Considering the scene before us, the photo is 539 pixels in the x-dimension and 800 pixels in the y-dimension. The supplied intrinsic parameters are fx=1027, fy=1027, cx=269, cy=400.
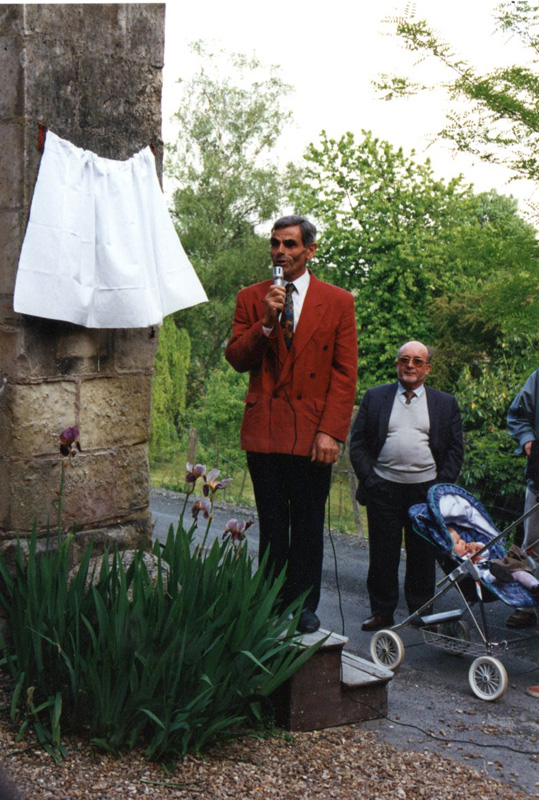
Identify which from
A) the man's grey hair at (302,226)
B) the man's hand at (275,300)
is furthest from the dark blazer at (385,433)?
the man's hand at (275,300)

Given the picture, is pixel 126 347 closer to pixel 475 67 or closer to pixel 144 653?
pixel 144 653

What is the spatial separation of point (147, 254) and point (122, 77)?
0.85m

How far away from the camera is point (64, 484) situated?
15.9 ft

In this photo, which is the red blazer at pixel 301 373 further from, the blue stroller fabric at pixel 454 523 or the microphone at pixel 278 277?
the blue stroller fabric at pixel 454 523

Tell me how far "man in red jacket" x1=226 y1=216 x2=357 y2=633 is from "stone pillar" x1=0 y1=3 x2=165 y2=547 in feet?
2.20

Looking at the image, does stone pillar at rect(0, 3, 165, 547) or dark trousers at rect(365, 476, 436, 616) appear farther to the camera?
dark trousers at rect(365, 476, 436, 616)

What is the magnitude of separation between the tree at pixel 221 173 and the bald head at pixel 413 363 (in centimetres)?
3343

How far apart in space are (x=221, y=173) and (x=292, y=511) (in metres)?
36.8

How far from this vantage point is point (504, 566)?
18.2 feet

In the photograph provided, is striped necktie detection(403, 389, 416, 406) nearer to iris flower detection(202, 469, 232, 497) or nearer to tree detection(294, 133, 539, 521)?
iris flower detection(202, 469, 232, 497)

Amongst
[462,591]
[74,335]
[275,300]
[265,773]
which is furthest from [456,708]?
[74,335]

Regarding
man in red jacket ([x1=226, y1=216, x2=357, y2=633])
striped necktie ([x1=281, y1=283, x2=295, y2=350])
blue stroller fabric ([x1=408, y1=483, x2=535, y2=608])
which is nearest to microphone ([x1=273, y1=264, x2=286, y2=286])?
man in red jacket ([x1=226, y1=216, x2=357, y2=633])

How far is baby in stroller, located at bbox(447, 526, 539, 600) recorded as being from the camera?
18.2ft

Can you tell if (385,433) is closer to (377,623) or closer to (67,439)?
(377,623)
